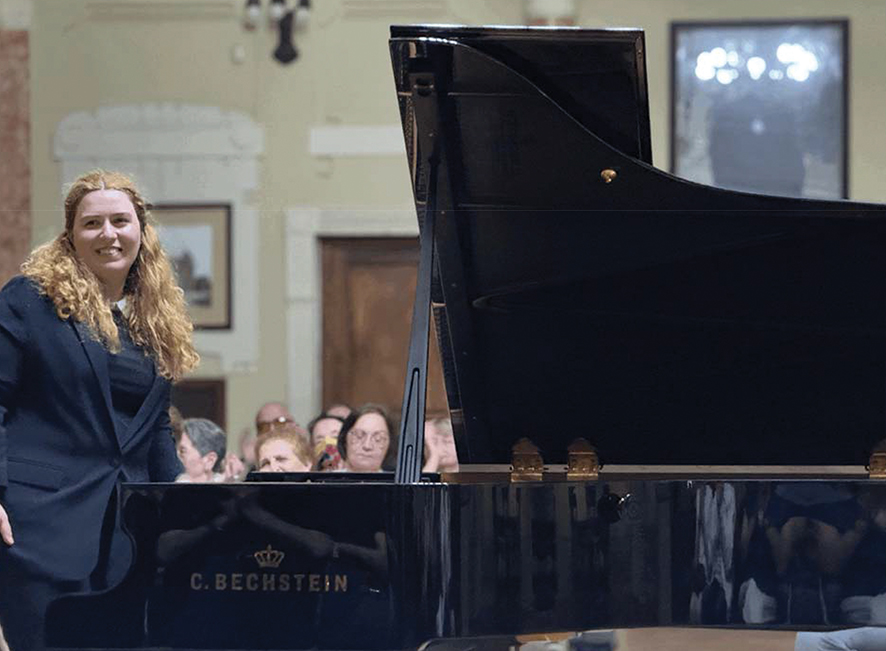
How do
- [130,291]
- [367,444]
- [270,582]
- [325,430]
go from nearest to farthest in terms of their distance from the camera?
[270,582], [130,291], [367,444], [325,430]

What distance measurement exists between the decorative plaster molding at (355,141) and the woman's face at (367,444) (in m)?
4.07

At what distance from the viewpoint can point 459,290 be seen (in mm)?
3947

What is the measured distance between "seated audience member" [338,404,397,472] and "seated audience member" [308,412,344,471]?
0.19ft

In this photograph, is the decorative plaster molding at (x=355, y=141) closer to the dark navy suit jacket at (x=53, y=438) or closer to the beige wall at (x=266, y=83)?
the beige wall at (x=266, y=83)

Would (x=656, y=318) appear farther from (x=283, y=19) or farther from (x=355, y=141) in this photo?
(x=283, y=19)

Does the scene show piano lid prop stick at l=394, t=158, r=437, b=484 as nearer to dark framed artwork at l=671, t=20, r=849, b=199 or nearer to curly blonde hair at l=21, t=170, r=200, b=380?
curly blonde hair at l=21, t=170, r=200, b=380

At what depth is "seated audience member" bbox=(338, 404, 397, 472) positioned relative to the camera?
550cm

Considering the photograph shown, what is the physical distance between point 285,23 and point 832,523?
6473 millimetres

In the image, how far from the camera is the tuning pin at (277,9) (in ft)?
30.9

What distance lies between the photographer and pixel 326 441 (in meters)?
6.04

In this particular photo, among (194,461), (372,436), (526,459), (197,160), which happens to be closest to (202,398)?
(197,160)

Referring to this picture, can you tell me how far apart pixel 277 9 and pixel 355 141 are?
816 millimetres

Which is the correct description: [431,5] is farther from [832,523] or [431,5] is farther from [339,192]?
[832,523]

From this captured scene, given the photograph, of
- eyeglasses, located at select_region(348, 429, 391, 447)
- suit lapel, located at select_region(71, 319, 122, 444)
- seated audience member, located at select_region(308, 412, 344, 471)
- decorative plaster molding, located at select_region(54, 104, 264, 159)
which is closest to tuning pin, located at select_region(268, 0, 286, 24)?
decorative plaster molding, located at select_region(54, 104, 264, 159)
